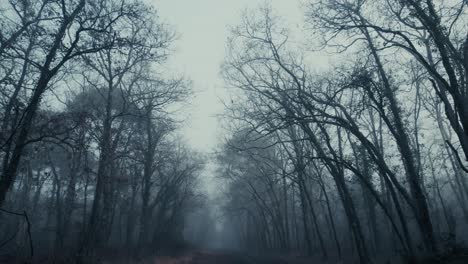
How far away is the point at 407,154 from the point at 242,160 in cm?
2199

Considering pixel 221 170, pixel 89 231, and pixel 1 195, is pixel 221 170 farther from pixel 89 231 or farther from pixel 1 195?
pixel 1 195

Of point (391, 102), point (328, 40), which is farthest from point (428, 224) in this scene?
point (328, 40)

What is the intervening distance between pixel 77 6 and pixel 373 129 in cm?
2235

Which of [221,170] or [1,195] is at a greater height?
[221,170]

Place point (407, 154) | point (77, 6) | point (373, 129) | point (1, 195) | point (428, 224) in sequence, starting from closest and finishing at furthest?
1. point (1, 195)
2. point (77, 6)
3. point (428, 224)
4. point (407, 154)
5. point (373, 129)

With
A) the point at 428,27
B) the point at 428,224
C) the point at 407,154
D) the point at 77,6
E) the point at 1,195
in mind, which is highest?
the point at 77,6

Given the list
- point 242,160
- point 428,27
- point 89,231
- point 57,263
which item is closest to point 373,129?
point 242,160

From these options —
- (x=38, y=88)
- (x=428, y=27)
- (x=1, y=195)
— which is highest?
(x=428, y=27)

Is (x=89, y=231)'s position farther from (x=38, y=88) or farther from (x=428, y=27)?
(x=428, y=27)

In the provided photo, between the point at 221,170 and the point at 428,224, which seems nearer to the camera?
the point at 428,224

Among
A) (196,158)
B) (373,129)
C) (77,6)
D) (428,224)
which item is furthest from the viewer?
(196,158)

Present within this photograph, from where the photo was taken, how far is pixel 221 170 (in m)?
32.8

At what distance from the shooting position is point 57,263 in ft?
34.6

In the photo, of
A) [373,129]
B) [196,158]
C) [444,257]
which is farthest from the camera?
[196,158]
